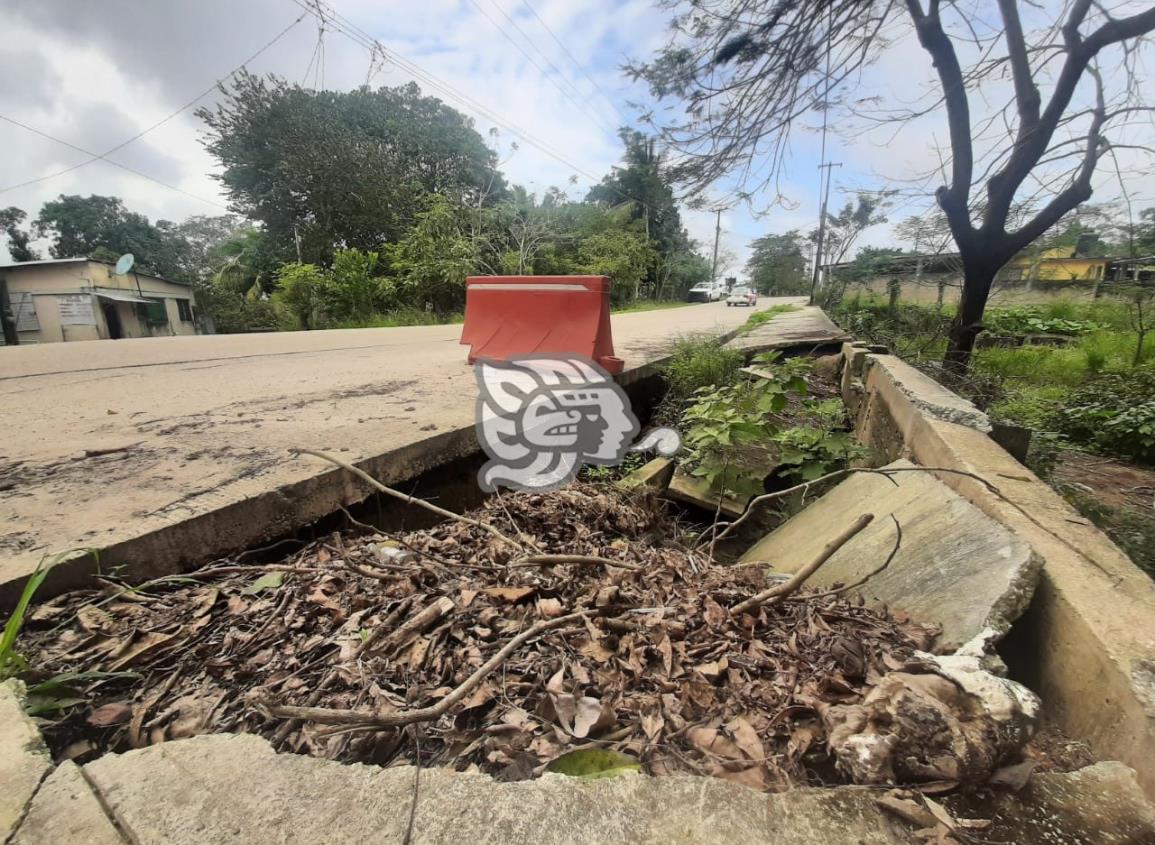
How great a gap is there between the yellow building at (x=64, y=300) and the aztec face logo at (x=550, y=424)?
1996 cm

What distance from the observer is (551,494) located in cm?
249

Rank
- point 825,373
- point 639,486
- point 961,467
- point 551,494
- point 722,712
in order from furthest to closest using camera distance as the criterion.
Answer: point 825,373 < point 639,486 < point 551,494 < point 961,467 < point 722,712

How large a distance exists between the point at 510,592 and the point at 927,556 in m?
1.28

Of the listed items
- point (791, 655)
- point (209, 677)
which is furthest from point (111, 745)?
point (791, 655)

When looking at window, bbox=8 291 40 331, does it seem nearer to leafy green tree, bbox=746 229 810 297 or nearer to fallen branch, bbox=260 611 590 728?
fallen branch, bbox=260 611 590 728

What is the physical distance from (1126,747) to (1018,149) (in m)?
5.97

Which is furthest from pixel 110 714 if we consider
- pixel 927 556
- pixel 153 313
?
pixel 153 313

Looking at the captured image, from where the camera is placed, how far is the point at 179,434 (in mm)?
2430

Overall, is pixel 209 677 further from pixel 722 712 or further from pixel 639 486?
pixel 639 486

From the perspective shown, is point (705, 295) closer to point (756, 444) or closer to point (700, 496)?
point (756, 444)

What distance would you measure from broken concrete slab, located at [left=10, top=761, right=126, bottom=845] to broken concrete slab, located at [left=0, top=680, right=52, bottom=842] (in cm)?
1

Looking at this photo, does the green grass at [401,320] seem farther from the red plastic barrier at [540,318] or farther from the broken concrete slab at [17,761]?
the broken concrete slab at [17,761]

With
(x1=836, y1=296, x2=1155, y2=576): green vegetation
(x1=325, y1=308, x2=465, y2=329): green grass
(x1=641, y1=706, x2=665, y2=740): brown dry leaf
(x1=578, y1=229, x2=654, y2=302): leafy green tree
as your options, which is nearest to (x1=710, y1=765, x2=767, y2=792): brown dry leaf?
(x1=641, y1=706, x2=665, y2=740): brown dry leaf

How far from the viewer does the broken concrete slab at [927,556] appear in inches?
48.6
